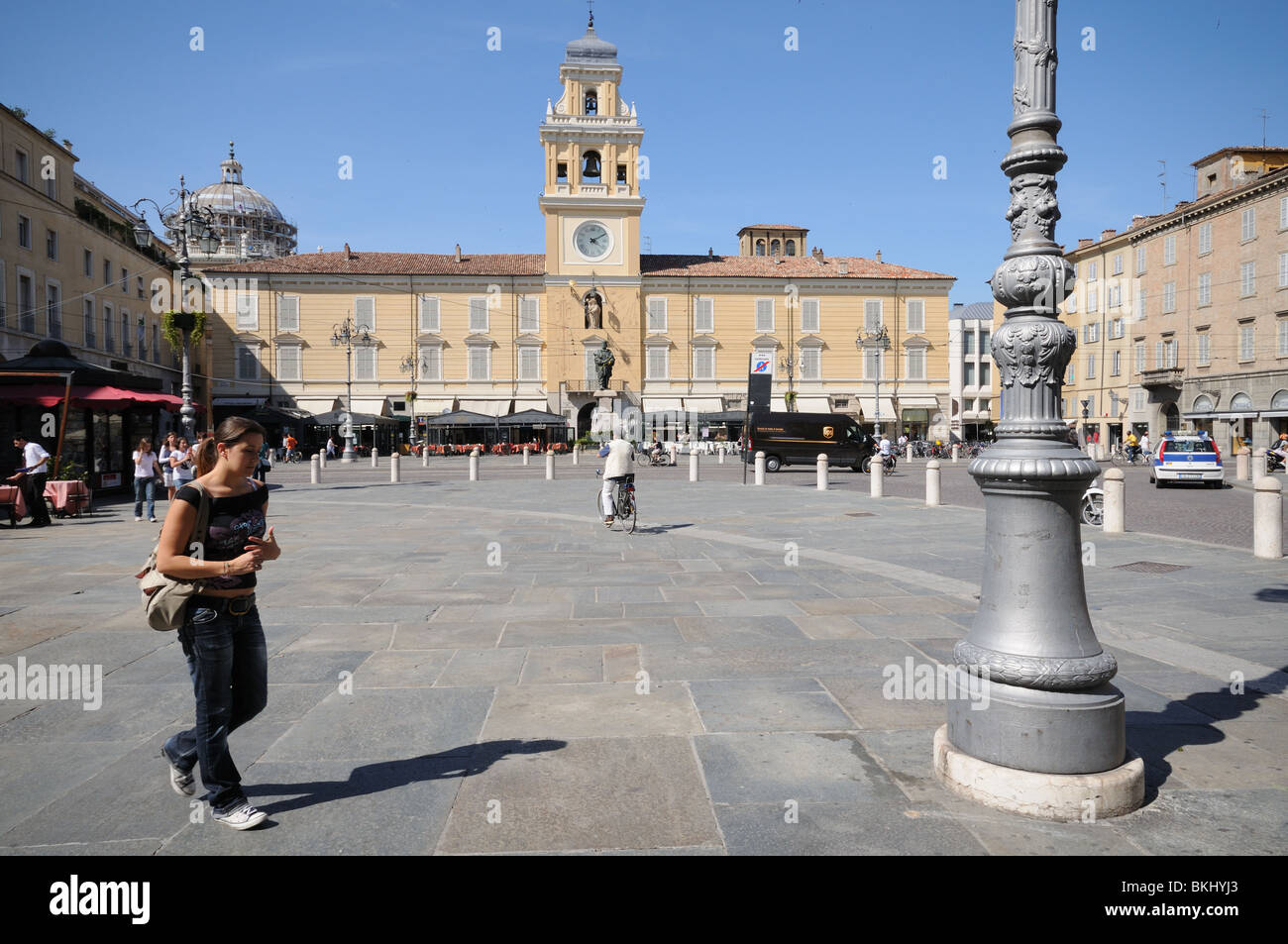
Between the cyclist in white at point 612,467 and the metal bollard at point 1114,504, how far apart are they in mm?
6820

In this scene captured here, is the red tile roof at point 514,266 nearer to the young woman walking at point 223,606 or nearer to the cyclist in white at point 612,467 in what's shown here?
the cyclist in white at point 612,467

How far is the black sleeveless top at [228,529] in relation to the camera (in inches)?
124

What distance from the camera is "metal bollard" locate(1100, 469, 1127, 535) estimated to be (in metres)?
12.0

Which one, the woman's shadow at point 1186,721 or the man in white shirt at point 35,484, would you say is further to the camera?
the man in white shirt at point 35,484

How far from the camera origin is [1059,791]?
319 centimetres

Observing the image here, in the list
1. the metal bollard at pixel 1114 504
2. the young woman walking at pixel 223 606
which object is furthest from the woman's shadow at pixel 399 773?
the metal bollard at pixel 1114 504

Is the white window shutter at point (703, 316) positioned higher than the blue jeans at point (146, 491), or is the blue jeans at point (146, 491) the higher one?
the white window shutter at point (703, 316)

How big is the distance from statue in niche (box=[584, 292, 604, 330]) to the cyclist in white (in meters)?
42.0

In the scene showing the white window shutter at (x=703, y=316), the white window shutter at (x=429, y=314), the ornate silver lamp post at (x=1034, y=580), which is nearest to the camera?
the ornate silver lamp post at (x=1034, y=580)

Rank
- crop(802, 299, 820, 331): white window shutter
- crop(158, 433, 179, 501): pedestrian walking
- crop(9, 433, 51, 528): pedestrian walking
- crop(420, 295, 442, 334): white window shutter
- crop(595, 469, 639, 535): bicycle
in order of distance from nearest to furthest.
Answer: crop(595, 469, 639, 535): bicycle, crop(9, 433, 51, 528): pedestrian walking, crop(158, 433, 179, 501): pedestrian walking, crop(420, 295, 442, 334): white window shutter, crop(802, 299, 820, 331): white window shutter

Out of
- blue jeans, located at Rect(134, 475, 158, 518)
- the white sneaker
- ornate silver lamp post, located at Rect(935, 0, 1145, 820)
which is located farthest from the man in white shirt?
ornate silver lamp post, located at Rect(935, 0, 1145, 820)

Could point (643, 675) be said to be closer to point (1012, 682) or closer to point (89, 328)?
point (1012, 682)

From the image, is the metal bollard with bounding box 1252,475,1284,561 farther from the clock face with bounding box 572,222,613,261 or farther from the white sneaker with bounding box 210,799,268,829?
the clock face with bounding box 572,222,613,261

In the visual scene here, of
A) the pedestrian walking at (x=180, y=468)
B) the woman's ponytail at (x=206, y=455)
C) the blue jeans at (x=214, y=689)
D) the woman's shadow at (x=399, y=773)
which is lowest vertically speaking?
the woman's shadow at (x=399, y=773)
